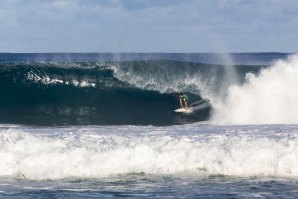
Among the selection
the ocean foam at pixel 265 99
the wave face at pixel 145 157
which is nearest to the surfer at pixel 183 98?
the ocean foam at pixel 265 99

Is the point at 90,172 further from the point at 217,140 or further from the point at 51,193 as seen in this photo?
the point at 217,140

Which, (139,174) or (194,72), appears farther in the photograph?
(194,72)

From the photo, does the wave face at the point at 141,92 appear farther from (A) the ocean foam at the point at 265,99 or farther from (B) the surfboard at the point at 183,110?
(B) the surfboard at the point at 183,110

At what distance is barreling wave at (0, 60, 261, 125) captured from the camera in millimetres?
23328

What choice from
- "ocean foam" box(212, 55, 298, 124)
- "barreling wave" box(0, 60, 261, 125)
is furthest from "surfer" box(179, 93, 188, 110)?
"ocean foam" box(212, 55, 298, 124)

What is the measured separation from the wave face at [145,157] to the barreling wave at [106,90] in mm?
8061

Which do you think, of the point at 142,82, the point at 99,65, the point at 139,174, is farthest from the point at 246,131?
the point at 99,65

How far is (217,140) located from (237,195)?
3693 mm

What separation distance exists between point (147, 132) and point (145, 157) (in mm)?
3538

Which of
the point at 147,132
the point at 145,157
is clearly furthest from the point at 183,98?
the point at 145,157

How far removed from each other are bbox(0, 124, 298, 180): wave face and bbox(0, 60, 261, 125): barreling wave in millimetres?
8061

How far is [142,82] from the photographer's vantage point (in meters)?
25.5

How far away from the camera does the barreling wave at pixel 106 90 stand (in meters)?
23.3

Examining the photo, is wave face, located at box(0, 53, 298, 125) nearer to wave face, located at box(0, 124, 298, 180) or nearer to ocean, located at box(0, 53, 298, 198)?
ocean, located at box(0, 53, 298, 198)
